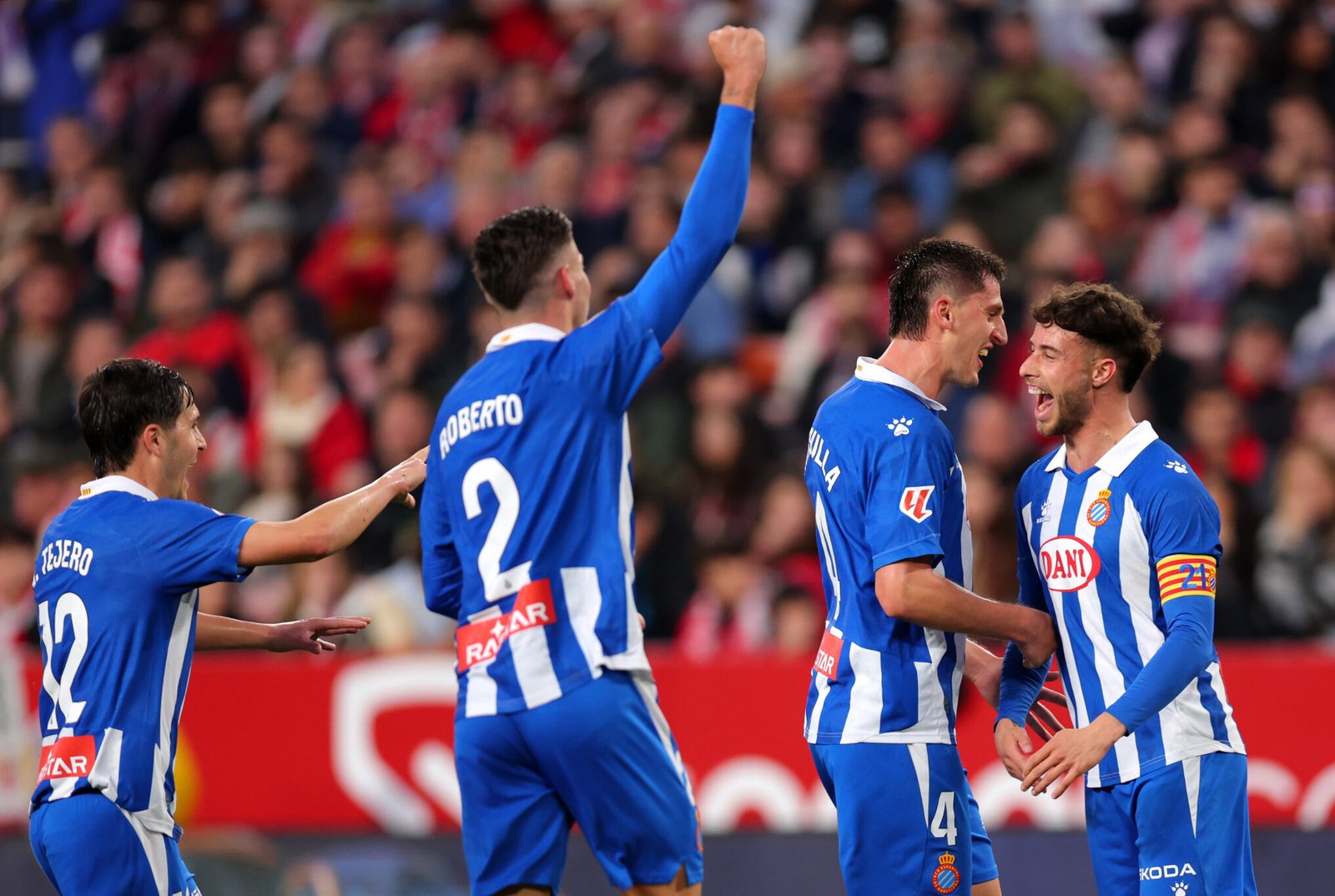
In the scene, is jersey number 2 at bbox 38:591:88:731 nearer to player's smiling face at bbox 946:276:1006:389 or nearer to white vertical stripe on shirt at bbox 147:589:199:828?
white vertical stripe on shirt at bbox 147:589:199:828

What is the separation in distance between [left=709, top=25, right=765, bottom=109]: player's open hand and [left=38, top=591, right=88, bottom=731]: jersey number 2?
2415 mm

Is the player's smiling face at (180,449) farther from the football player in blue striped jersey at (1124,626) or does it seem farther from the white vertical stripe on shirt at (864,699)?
the football player in blue striped jersey at (1124,626)

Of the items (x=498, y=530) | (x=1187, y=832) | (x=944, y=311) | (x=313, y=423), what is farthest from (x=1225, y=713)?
(x=313, y=423)

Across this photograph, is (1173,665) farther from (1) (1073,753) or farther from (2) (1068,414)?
(2) (1068,414)

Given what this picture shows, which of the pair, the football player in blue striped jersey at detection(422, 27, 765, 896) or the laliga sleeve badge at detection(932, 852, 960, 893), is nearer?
the football player in blue striped jersey at detection(422, 27, 765, 896)

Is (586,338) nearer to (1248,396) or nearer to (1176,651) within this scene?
(1176,651)

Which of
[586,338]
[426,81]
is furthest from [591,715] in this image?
[426,81]

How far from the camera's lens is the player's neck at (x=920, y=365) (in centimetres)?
505

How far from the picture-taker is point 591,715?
4406 mm

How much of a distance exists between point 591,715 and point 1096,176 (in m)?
7.84

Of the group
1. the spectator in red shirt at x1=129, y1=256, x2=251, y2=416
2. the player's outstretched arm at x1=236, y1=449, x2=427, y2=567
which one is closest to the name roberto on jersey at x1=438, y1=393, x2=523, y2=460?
the player's outstretched arm at x1=236, y1=449, x2=427, y2=567

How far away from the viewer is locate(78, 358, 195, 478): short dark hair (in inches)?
200

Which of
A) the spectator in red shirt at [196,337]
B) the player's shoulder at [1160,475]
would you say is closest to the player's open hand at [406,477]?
the player's shoulder at [1160,475]

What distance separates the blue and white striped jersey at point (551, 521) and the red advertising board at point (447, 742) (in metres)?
3.86
